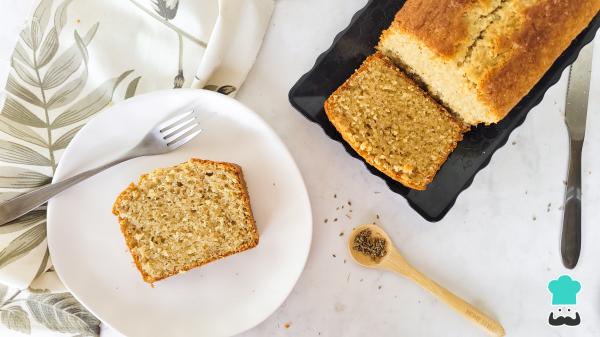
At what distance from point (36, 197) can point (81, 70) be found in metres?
0.62

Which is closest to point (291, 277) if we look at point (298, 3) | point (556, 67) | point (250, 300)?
point (250, 300)

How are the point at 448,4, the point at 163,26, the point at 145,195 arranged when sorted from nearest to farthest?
the point at 448,4
the point at 145,195
the point at 163,26

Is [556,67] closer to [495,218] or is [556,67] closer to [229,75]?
[495,218]

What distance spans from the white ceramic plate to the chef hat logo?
1289mm

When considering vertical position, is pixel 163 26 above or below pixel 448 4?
below

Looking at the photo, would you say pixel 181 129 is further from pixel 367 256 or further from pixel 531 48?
→ pixel 531 48

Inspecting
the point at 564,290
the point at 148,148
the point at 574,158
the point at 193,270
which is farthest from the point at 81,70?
the point at 564,290

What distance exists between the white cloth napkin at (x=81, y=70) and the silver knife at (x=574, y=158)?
154 centimetres

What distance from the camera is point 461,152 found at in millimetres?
2453

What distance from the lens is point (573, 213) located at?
8.72ft

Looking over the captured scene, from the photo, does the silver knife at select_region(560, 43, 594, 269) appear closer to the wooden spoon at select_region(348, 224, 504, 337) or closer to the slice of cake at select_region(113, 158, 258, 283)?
the wooden spoon at select_region(348, 224, 504, 337)

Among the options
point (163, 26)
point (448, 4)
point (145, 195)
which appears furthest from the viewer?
point (163, 26)

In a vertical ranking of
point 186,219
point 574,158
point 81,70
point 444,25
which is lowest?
point 186,219

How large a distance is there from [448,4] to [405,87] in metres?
0.40
